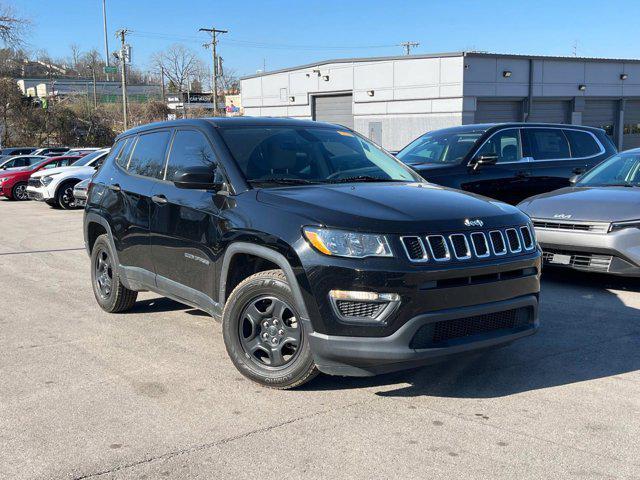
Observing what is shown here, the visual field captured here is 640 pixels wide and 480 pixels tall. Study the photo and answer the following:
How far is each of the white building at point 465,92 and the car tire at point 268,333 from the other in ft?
96.1

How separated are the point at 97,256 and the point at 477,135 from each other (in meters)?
5.74

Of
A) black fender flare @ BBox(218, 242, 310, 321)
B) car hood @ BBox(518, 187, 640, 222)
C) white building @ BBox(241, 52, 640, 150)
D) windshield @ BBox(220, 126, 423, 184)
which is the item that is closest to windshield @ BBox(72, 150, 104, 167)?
car hood @ BBox(518, 187, 640, 222)

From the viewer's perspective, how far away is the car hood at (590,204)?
6.84 metres

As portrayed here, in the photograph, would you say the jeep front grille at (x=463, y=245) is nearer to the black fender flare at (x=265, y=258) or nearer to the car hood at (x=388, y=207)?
the car hood at (x=388, y=207)

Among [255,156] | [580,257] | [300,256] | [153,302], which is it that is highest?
[255,156]

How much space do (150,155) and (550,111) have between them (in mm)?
32625

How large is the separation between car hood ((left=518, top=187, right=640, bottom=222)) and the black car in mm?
1431

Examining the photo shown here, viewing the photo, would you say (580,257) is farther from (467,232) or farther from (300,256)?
(300,256)

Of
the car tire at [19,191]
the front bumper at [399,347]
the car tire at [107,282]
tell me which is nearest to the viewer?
the front bumper at [399,347]

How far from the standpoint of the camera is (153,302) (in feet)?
22.6

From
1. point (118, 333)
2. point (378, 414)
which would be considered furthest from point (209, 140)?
A: point (378, 414)

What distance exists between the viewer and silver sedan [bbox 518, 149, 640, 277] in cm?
667

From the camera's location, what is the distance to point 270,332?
167 inches

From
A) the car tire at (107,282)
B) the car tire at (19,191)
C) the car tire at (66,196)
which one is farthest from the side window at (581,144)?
the car tire at (19,191)
